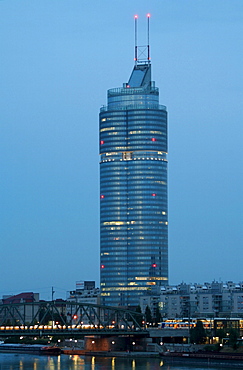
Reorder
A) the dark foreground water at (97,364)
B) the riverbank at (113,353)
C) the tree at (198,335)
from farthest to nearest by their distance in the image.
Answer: the tree at (198,335) → the riverbank at (113,353) → the dark foreground water at (97,364)

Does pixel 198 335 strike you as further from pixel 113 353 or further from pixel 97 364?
pixel 97 364

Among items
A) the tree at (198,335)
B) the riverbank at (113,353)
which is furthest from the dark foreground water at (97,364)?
the tree at (198,335)

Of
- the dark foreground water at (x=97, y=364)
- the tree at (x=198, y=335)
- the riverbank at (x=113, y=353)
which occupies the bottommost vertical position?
the dark foreground water at (x=97, y=364)

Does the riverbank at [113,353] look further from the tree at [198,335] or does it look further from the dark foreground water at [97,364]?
the tree at [198,335]

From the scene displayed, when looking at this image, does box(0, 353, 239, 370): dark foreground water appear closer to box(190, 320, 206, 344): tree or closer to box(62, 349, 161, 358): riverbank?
box(62, 349, 161, 358): riverbank

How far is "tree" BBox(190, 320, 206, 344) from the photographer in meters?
182

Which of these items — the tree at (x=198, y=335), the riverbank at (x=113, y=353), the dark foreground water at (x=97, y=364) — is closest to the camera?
the dark foreground water at (x=97, y=364)

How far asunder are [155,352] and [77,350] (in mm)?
24118

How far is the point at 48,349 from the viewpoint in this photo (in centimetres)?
19700

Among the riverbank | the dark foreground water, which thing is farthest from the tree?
the dark foreground water

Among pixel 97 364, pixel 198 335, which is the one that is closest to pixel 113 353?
pixel 198 335

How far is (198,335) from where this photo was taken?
598 ft

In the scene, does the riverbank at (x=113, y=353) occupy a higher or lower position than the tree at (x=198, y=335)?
lower

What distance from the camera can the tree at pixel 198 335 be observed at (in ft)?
595
